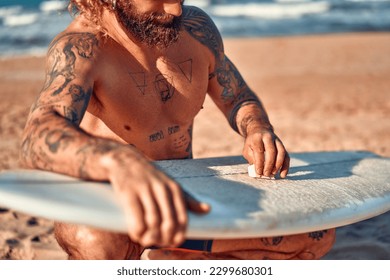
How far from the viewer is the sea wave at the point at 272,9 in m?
17.8

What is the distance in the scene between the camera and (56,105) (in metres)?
2.09

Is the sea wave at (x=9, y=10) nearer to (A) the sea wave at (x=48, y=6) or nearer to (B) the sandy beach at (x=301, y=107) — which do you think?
(A) the sea wave at (x=48, y=6)

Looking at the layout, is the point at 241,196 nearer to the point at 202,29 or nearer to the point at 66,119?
the point at 66,119

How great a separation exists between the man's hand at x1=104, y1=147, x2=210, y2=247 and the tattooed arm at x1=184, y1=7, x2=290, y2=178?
809mm

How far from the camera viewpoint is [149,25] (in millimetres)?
2344

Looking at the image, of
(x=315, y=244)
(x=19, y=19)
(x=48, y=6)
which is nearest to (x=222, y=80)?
(x=315, y=244)

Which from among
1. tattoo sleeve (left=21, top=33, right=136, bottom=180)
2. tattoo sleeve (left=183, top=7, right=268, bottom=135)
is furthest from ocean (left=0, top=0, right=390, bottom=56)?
tattoo sleeve (left=21, top=33, right=136, bottom=180)

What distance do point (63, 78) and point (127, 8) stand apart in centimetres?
37

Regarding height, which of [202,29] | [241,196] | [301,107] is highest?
[202,29]

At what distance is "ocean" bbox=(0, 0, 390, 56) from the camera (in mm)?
14281

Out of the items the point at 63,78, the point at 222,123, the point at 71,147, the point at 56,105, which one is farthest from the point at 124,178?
the point at 222,123

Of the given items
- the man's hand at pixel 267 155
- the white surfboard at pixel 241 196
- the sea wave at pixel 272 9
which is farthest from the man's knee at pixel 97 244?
the sea wave at pixel 272 9

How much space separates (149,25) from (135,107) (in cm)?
34

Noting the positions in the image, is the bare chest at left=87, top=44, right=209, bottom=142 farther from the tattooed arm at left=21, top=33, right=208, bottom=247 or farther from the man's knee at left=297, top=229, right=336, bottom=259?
the man's knee at left=297, top=229, right=336, bottom=259
